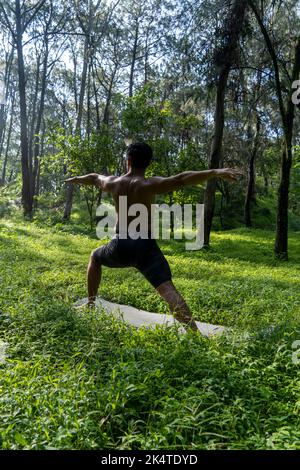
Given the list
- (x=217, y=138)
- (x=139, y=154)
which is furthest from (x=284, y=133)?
(x=139, y=154)

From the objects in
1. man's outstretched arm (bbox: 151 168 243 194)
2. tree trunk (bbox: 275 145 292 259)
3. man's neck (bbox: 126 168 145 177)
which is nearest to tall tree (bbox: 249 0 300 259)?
tree trunk (bbox: 275 145 292 259)

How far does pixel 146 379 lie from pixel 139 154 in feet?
7.23

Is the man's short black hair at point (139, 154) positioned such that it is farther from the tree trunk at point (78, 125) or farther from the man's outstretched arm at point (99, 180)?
the tree trunk at point (78, 125)

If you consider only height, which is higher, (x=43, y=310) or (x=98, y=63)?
(x=98, y=63)

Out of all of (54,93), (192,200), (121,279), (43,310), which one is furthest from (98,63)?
(43,310)

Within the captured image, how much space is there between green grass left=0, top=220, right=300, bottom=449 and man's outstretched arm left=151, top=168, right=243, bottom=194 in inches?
52.3

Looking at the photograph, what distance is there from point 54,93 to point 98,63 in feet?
29.1

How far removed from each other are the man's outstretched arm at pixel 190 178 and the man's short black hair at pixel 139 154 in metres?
0.28

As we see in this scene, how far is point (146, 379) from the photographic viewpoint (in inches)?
104

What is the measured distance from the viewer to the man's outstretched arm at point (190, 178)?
3.40 m

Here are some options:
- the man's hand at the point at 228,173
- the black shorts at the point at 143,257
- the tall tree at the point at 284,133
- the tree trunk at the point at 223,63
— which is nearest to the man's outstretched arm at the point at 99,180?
the black shorts at the point at 143,257

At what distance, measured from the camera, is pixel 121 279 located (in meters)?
6.52

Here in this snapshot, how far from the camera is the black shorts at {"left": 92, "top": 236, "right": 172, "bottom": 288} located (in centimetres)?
377
